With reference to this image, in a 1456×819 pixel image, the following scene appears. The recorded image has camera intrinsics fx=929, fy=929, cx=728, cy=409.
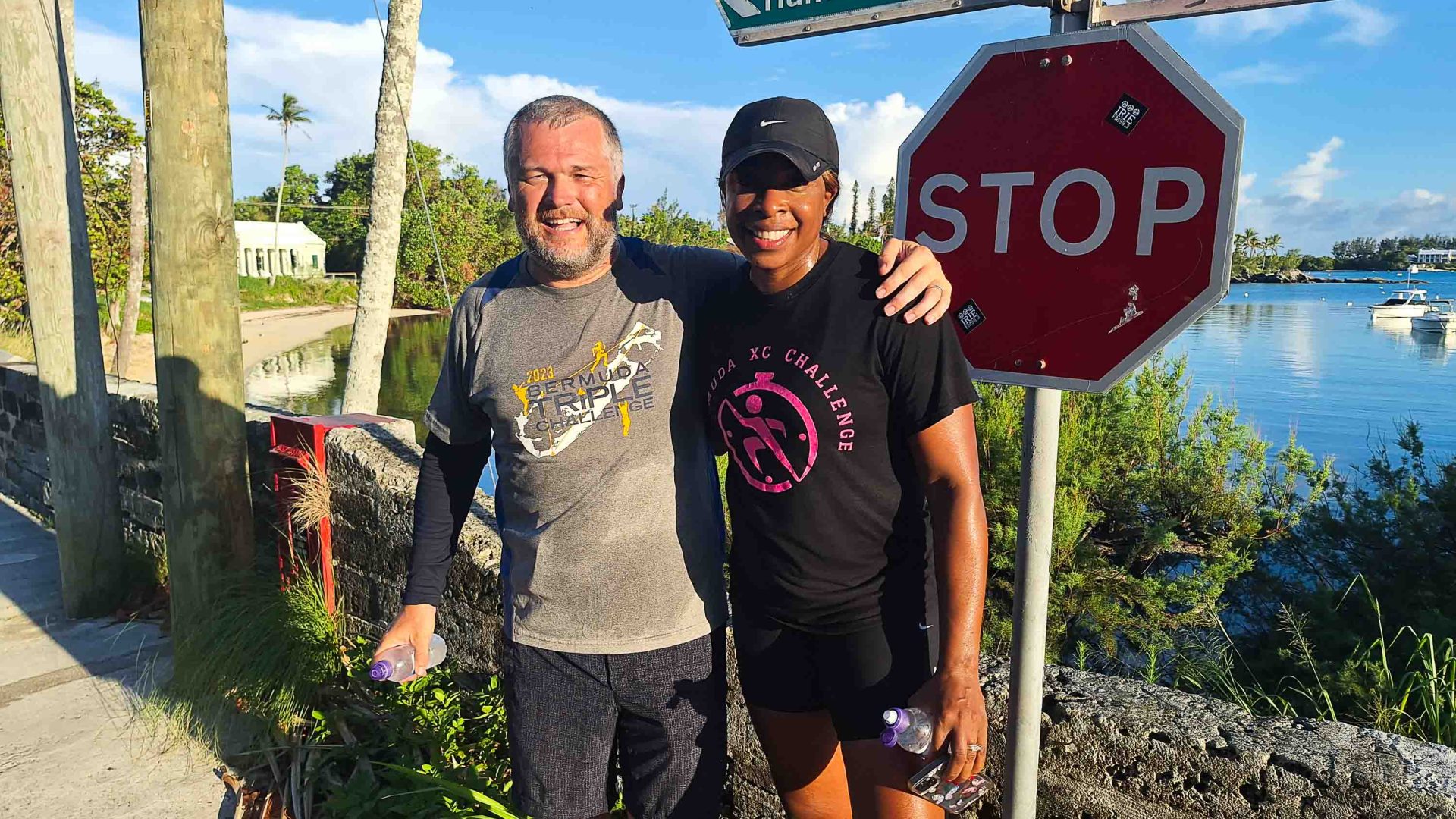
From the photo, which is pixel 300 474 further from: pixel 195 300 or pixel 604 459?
pixel 604 459

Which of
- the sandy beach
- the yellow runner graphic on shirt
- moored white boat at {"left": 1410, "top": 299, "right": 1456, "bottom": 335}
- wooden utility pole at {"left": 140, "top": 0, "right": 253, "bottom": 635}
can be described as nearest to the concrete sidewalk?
wooden utility pole at {"left": 140, "top": 0, "right": 253, "bottom": 635}

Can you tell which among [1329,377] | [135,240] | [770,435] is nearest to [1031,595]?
[770,435]

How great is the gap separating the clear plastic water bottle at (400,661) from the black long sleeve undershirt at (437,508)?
5.2 inches

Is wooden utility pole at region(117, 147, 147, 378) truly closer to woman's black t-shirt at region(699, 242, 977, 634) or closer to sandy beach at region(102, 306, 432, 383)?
sandy beach at region(102, 306, 432, 383)

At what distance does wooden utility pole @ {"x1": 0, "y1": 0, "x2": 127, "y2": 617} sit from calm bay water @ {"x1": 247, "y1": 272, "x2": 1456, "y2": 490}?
2091 millimetres

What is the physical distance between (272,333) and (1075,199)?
47.4m

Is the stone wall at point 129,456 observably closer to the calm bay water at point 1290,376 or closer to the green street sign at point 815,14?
the calm bay water at point 1290,376

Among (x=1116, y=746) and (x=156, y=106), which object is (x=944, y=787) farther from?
(x=156, y=106)

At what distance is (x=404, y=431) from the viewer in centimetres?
396

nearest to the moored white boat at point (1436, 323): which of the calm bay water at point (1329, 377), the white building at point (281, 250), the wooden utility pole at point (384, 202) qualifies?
the calm bay water at point (1329, 377)

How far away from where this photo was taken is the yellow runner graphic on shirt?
2023mm

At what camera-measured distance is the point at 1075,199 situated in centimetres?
145

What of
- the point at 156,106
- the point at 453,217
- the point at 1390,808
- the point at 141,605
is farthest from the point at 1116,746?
the point at 453,217

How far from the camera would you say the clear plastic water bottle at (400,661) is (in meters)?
1.99
